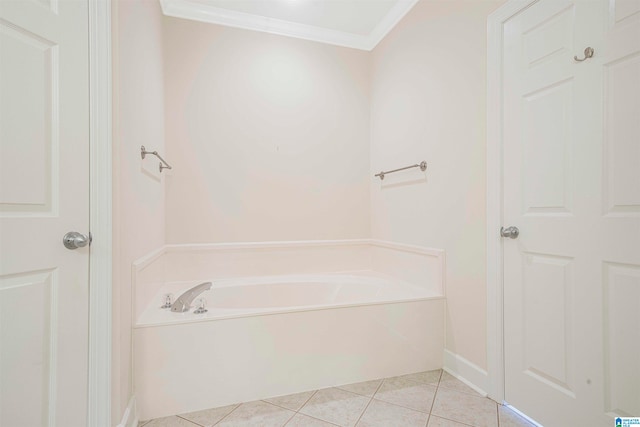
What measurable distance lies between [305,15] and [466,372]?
269cm

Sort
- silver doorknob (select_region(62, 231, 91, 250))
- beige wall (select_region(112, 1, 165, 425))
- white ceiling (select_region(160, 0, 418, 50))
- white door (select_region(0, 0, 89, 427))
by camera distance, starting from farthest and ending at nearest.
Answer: white ceiling (select_region(160, 0, 418, 50)), beige wall (select_region(112, 1, 165, 425)), silver doorknob (select_region(62, 231, 91, 250)), white door (select_region(0, 0, 89, 427))

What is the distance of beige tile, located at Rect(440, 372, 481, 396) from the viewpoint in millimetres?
1633

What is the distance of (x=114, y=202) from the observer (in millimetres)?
1167

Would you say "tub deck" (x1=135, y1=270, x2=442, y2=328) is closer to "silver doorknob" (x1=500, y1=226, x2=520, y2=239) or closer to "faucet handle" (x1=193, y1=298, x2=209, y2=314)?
"faucet handle" (x1=193, y1=298, x2=209, y2=314)

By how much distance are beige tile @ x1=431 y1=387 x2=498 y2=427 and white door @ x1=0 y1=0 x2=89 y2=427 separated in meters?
1.52

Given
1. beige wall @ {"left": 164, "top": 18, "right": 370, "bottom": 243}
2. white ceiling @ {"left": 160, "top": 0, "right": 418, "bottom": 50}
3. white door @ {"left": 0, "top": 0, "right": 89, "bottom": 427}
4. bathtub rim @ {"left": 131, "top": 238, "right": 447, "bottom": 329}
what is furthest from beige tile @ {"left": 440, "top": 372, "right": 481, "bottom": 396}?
white ceiling @ {"left": 160, "top": 0, "right": 418, "bottom": 50}

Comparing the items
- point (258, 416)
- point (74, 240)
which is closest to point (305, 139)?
point (74, 240)

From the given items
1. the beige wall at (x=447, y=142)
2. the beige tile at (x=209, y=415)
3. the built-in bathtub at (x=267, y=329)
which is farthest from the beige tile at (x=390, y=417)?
the beige tile at (x=209, y=415)

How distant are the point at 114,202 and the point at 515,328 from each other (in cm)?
184

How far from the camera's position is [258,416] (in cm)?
144

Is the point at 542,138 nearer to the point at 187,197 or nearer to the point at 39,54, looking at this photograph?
the point at 39,54

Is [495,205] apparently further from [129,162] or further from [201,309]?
[129,162]

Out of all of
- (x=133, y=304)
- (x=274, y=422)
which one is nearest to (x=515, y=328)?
(x=274, y=422)

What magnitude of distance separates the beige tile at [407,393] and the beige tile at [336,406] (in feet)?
0.40
